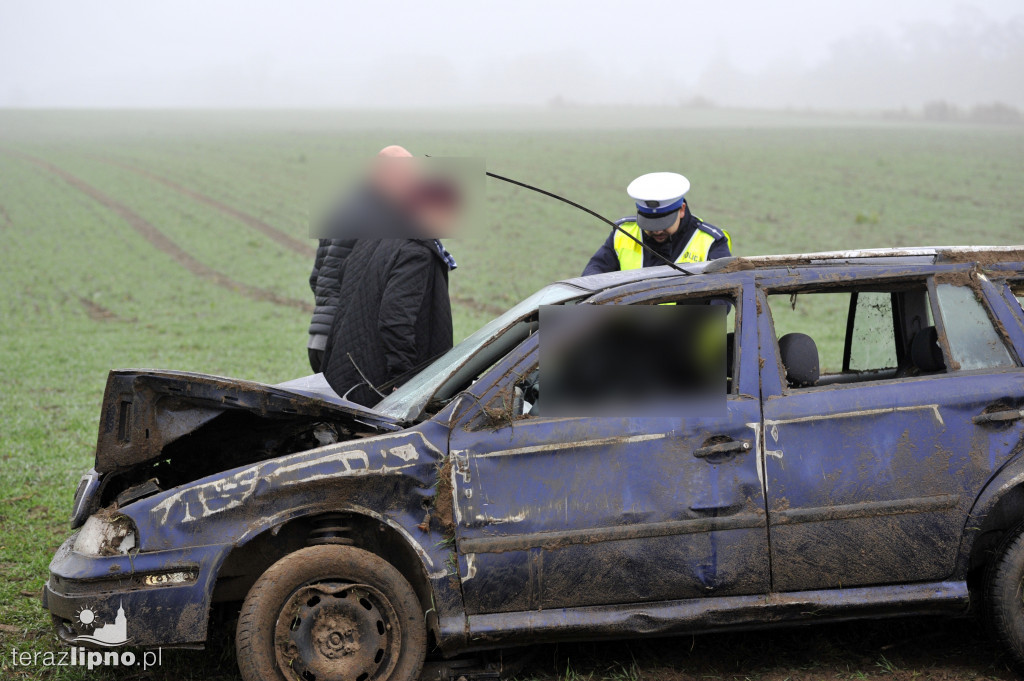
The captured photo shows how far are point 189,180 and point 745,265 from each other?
44.5 m

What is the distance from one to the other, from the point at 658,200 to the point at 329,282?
205 centimetres

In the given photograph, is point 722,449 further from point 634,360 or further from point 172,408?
point 172,408

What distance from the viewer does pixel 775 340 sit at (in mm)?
4051

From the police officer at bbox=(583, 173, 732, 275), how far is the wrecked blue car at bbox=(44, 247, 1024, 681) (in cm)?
155

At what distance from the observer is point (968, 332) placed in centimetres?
412

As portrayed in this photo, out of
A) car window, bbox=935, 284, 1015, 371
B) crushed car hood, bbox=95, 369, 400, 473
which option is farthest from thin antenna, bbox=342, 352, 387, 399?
car window, bbox=935, 284, 1015, 371

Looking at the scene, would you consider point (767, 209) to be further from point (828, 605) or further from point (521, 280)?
point (828, 605)

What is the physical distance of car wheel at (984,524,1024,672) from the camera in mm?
3924

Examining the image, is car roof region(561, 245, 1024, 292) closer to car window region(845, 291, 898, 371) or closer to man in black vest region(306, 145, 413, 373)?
car window region(845, 291, 898, 371)

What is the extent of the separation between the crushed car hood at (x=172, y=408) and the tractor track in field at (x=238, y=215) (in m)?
23.4

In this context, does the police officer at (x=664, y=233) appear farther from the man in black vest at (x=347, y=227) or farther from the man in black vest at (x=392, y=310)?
the man in black vest at (x=347, y=227)

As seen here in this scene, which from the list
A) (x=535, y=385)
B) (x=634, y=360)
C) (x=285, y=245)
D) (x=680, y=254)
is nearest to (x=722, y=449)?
(x=634, y=360)

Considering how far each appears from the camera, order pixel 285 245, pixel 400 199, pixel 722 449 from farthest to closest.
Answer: pixel 285 245 → pixel 400 199 → pixel 722 449

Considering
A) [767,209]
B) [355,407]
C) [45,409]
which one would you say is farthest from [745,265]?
[767,209]
